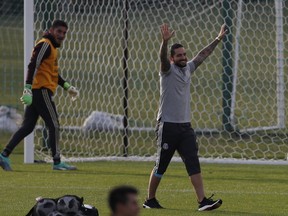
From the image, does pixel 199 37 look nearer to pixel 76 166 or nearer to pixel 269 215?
pixel 76 166

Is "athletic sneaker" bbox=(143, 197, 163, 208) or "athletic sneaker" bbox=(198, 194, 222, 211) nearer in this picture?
"athletic sneaker" bbox=(198, 194, 222, 211)

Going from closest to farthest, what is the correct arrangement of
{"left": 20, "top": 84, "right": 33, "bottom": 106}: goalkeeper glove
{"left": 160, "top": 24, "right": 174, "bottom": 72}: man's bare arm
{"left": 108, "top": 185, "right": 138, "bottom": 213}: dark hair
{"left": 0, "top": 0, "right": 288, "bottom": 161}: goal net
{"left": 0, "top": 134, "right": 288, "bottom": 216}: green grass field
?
{"left": 108, "top": 185, "right": 138, "bottom": 213}: dark hair → {"left": 160, "top": 24, "right": 174, "bottom": 72}: man's bare arm → {"left": 0, "top": 134, "right": 288, "bottom": 216}: green grass field → {"left": 20, "top": 84, "right": 33, "bottom": 106}: goalkeeper glove → {"left": 0, "top": 0, "right": 288, "bottom": 161}: goal net

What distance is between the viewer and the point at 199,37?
710 inches

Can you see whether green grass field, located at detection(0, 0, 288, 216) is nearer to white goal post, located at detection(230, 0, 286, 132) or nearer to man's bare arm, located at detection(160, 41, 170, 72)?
white goal post, located at detection(230, 0, 286, 132)

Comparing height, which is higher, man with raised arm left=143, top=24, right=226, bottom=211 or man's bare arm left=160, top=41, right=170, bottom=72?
man's bare arm left=160, top=41, right=170, bottom=72

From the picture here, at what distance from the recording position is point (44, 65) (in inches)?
570

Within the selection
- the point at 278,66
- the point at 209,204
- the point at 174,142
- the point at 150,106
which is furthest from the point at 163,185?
the point at 150,106

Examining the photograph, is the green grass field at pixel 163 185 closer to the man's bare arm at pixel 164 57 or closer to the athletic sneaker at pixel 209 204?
the athletic sneaker at pixel 209 204

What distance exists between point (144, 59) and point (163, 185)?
5645 millimetres

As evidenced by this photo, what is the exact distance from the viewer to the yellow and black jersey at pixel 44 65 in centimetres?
1431

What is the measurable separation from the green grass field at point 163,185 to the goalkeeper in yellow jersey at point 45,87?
0.33 m

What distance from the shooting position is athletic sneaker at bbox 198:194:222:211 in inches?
436

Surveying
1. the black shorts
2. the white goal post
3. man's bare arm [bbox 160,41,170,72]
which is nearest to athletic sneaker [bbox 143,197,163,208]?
the black shorts

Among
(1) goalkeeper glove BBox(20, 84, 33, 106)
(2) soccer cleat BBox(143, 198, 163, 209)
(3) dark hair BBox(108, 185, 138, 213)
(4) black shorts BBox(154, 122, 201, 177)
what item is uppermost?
(1) goalkeeper glove BBox(20, 84, 33, 106)
